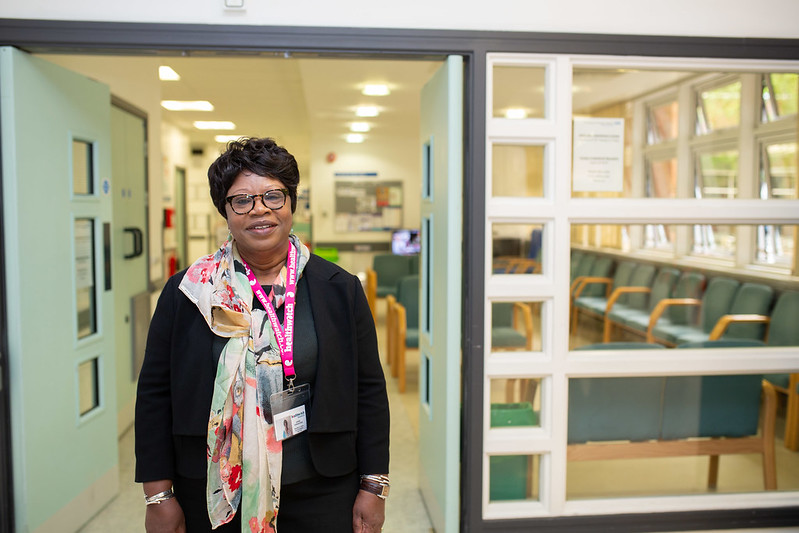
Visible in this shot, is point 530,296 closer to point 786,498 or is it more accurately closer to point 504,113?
point 504,113

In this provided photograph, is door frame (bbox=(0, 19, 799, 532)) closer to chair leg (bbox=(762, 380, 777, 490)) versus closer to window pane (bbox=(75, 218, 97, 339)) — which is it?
chair leg (bbox=(762, 380, 777, 490))

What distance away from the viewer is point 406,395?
17.4 ft

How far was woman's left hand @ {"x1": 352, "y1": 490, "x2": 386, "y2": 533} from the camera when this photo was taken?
1.68 metres

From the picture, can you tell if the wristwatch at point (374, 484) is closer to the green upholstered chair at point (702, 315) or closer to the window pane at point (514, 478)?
the window pane at point (514, 478)

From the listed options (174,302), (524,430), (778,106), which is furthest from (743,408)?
(174,302)

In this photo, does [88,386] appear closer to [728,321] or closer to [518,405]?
[518,405]

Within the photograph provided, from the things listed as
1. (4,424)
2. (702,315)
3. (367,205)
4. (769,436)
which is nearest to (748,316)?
(702,315)

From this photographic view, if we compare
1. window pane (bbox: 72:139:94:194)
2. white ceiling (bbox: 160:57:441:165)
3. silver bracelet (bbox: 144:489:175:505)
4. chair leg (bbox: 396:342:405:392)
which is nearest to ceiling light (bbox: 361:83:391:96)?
white ceiling (bbox: 160:57:441:165)

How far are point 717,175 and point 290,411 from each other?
7.27ft

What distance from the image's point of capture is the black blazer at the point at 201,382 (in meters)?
Result: 1.57

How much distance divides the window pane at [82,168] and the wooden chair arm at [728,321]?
2.90 metres

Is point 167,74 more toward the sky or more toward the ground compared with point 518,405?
more toward the sky

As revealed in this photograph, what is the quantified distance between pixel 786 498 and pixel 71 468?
310 centimetres

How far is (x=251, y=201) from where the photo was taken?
157cm
